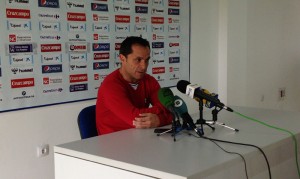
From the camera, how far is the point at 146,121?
208cm

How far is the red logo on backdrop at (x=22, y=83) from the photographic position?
8.72 feet

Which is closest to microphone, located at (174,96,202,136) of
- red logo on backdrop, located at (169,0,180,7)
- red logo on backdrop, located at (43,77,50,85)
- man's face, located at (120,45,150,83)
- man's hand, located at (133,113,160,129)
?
man's hand, located at (133,113,160,129)

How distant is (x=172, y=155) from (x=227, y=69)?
2.86 meters

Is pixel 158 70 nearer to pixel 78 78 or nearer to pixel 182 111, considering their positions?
pixel 78 78

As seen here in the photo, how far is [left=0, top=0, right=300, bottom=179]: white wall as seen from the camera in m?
2.75

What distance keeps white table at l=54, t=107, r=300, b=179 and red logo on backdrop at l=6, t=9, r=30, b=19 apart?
1224 millimetres

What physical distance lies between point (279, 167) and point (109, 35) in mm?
1750

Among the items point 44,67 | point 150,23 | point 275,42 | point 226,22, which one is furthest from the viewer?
point 275,42

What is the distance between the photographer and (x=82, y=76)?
3082 mm

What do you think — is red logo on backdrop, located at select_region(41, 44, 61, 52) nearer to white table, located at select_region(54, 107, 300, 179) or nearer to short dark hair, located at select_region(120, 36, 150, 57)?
short dark hair, located at select_region(120, 36, 150, 57)

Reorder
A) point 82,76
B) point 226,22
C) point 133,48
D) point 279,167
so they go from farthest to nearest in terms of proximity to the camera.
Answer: point 226,22 < point 82,76 < point 133,48 < point 279,167

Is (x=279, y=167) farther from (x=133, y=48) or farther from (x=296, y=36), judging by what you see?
(x=296, y=36)

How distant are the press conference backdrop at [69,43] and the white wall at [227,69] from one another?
15 cm

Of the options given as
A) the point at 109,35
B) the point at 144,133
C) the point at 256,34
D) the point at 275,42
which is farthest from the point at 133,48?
the point at 275,42
